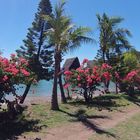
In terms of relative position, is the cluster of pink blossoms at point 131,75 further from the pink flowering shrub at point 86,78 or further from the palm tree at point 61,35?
the palm tree at point 61,35

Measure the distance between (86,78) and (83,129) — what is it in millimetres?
7656

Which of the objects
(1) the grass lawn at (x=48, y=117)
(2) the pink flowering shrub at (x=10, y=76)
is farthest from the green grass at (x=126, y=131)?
(2) the pink flowering shrub at (x=10, y=76)

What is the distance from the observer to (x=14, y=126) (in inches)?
482

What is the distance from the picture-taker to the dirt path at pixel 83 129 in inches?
444

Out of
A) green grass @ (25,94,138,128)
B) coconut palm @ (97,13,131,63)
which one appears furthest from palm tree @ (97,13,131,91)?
green grass @ (25,94,138,128)

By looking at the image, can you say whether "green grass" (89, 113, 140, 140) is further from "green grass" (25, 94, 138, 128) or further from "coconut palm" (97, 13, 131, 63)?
"coconut palm" (97, 13, 131, 63)

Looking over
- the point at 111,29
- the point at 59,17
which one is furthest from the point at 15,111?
the point at 111,29

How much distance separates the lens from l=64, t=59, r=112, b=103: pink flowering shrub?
19.9 meters

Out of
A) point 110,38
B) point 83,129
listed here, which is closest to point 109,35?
point 110,38

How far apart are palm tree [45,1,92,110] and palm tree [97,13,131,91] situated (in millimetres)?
11964

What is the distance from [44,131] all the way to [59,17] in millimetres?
6960

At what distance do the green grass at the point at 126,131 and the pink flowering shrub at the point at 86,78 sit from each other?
5.72 m

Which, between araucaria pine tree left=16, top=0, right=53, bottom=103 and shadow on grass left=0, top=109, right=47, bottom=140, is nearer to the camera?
shadow on grass left=0, top=109, right=47, bottom=140

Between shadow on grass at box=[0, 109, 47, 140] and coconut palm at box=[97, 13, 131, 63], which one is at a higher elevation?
coconut palm at box=[97, 13, 131, 63]
